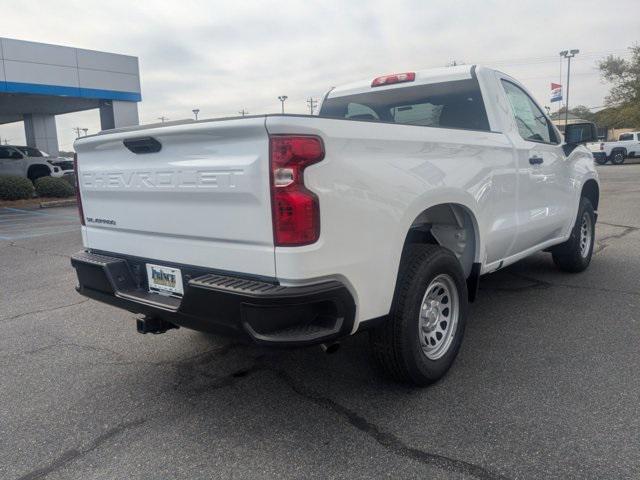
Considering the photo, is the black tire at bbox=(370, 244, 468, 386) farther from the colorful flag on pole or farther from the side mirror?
the colorful flag on pole

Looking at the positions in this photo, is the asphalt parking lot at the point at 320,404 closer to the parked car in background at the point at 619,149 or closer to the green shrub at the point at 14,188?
the green shrub at the point at 14,188

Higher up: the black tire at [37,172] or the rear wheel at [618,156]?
the black tire at [37,172]

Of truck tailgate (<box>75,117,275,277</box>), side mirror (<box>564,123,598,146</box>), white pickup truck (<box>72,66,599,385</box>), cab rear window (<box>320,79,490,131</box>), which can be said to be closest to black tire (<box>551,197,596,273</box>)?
side mirror (<box>564,123,598,146</box>)

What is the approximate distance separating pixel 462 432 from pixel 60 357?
9.62 ft

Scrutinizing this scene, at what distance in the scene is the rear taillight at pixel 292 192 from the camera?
234 cm

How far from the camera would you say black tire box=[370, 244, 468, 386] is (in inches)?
113

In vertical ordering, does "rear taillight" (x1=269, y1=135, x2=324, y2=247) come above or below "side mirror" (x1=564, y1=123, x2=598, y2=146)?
below

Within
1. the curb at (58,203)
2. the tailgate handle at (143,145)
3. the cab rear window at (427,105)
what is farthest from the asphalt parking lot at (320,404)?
the curb at (58,203)

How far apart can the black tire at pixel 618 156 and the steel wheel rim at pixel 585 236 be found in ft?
98.9

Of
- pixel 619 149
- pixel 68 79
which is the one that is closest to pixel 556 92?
pixel 619 149

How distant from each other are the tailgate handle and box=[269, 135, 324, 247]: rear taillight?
85cm

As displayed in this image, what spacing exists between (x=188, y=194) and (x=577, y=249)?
14.6 feet

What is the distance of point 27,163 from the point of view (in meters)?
21.0

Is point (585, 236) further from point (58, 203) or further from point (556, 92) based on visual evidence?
point (556, 92)
